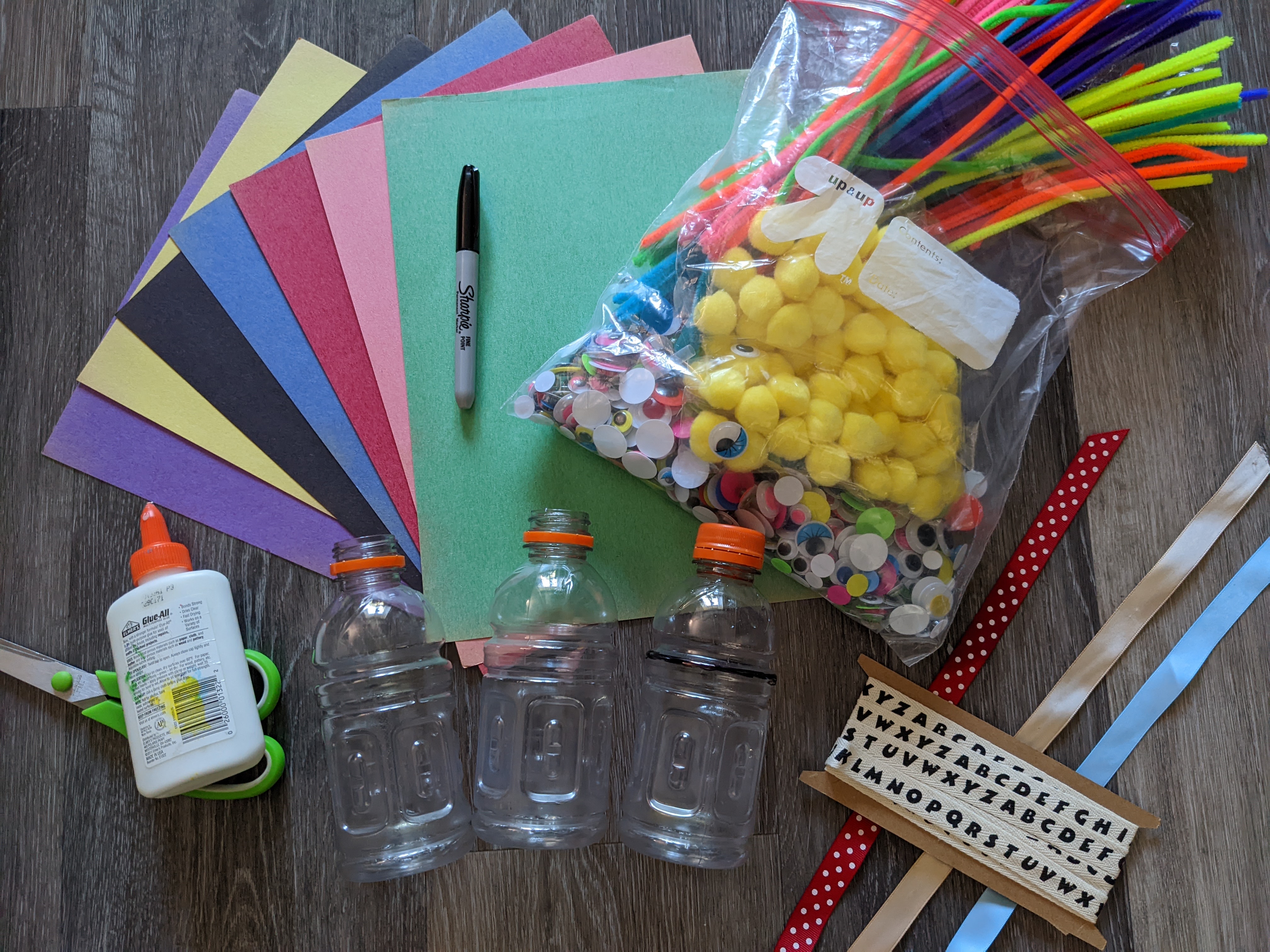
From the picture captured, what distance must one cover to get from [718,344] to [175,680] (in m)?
0.67

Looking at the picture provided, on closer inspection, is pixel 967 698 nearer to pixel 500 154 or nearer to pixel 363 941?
pixel 363 941

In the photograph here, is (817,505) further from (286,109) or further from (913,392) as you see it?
(286,109)

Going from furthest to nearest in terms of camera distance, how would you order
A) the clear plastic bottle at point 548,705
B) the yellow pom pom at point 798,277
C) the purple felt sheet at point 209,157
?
1. the purple felt sheet at point 209,157
2. the clear plastic bottle at point 548,705
3. the yellow pom pom at point 798,277

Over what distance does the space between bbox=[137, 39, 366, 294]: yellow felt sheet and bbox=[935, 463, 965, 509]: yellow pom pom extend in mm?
863

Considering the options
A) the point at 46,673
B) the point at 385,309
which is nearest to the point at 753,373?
the point at 385,309

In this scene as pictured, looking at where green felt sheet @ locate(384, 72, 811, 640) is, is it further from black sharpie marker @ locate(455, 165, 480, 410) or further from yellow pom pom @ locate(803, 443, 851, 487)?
yellow pom pom @ locate(803, 443, 851, 487)

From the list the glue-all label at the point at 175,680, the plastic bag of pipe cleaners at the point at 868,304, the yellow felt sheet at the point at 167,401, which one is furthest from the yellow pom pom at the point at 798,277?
the glue-all label at the point at 175,680

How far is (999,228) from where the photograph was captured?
2.80 feet

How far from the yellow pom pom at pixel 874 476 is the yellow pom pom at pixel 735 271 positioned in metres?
0.21

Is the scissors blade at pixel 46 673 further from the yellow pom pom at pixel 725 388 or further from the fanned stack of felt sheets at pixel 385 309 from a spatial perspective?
the yellow pom pom at pixel 725 388

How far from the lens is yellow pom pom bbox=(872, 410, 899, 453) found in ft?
2.74

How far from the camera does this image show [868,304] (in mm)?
839

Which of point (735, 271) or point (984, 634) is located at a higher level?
point (735, 271)

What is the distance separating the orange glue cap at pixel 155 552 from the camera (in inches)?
35.8
